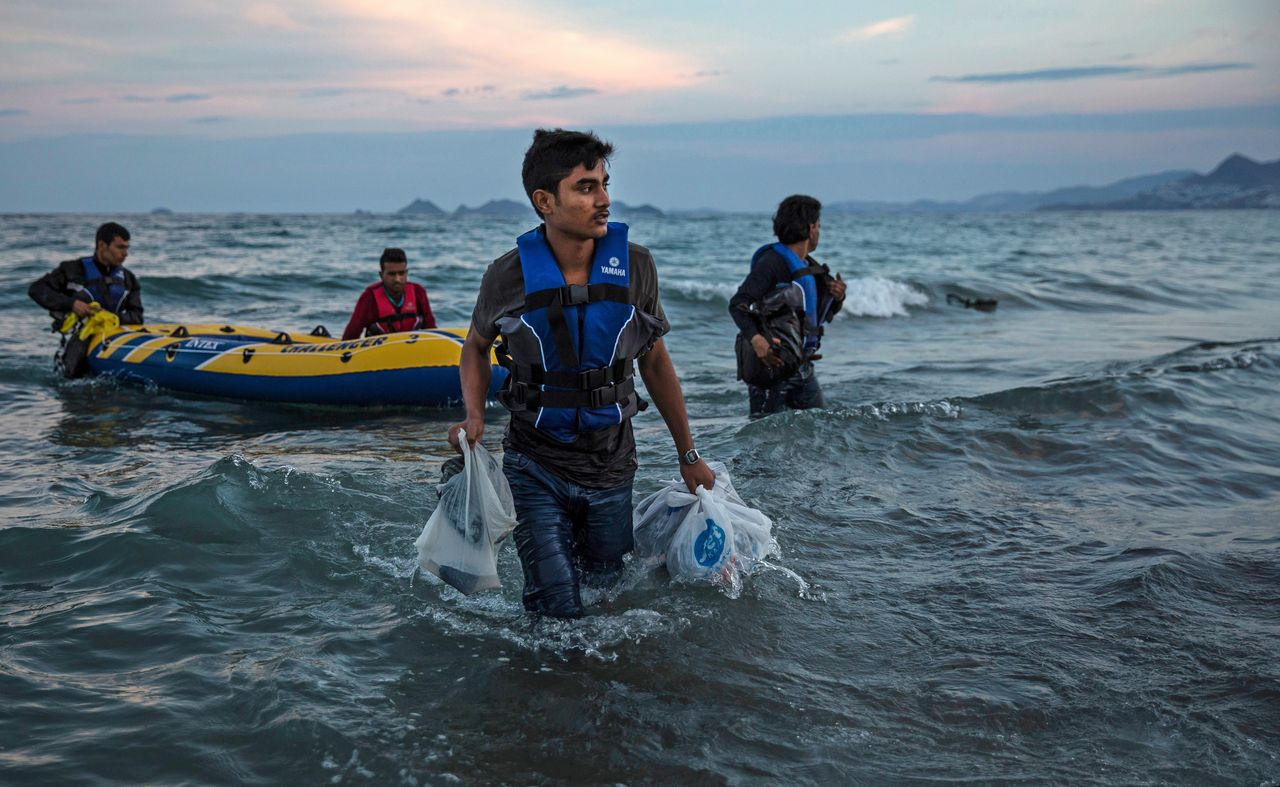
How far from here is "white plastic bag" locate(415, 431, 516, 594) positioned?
361 centimetres

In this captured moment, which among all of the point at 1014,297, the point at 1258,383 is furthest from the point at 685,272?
the point at 1258,383

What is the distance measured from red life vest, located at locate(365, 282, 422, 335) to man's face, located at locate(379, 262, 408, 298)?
3.6 inches

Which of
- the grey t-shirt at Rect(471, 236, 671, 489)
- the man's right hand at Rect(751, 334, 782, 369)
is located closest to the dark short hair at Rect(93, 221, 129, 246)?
the man's right hand at Rect(751, 334, 782, 369)

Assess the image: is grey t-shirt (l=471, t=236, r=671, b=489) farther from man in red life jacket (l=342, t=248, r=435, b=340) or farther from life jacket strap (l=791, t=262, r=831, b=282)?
man in red life jacket (l=342, t=248, r=435, b=340)

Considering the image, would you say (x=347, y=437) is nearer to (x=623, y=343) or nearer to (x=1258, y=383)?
(x=623, y=343)

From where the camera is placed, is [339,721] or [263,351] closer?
[339,721]

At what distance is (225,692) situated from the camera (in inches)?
148

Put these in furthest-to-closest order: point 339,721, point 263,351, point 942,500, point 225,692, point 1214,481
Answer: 1. point 263,351
2. point 1214,481
3. point 942,500
4. point 225,692
5. point 339,721

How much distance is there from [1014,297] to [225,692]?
68.2ft

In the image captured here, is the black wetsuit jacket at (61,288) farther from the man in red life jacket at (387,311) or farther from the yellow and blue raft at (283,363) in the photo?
the man in red life jacket at (387,311)

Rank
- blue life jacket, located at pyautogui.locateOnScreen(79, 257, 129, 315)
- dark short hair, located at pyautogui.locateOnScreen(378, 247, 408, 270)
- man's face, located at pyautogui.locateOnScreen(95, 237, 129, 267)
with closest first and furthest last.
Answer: dark short hair, located at pyautogui.locateOnScreen(378, 247, 408, 270)
man's face, located at pyautogui.locateOnScreen(95, 237, 129, 267)
blue life jacket, located at pyautogui.locateOnScreen(79, 257, 129, 315)

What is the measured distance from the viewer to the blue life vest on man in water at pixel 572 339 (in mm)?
3500

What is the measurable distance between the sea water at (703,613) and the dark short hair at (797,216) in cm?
167

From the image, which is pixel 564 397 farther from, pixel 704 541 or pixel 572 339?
pixel 704 541
